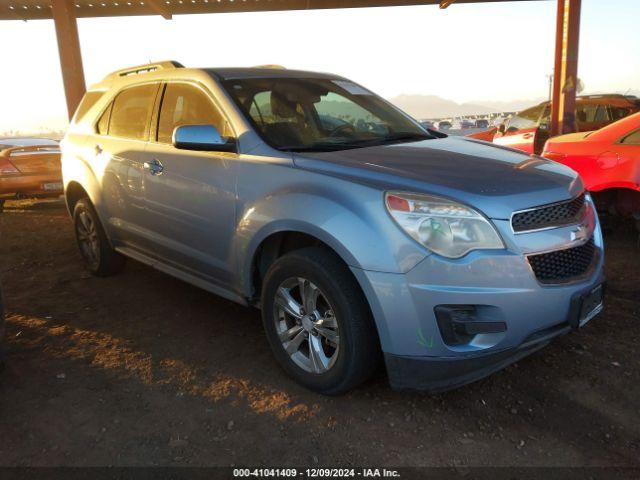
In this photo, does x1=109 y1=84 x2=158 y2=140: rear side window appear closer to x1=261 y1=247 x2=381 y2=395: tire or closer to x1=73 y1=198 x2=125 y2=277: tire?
x1=73 y1=198 x2=125 y2=277: tire

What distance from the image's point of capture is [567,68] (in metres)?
9.18

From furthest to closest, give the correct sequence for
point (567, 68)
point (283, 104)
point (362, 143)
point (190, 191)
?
point (567, 68) < point (283, 104) < point (190, 191) < point (362, 143)

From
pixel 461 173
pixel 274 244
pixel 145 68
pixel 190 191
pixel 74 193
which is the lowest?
pixel 74 193

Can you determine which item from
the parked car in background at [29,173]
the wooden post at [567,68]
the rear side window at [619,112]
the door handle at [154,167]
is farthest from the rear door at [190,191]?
the rear side window at [619,112]

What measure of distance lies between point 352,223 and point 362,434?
3.29 feet

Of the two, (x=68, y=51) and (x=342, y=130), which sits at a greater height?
(x=68, y=51)

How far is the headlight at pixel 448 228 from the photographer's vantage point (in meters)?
2.31

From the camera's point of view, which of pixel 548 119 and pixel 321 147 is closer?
pixel 321 147

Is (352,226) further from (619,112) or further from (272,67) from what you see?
(619,112)

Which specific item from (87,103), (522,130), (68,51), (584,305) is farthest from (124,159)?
(522,130)

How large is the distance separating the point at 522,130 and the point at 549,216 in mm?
8159

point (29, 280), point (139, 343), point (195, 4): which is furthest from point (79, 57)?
point (139, 343)

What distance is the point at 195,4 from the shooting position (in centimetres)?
1027

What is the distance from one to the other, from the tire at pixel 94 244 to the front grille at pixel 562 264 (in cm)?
362
